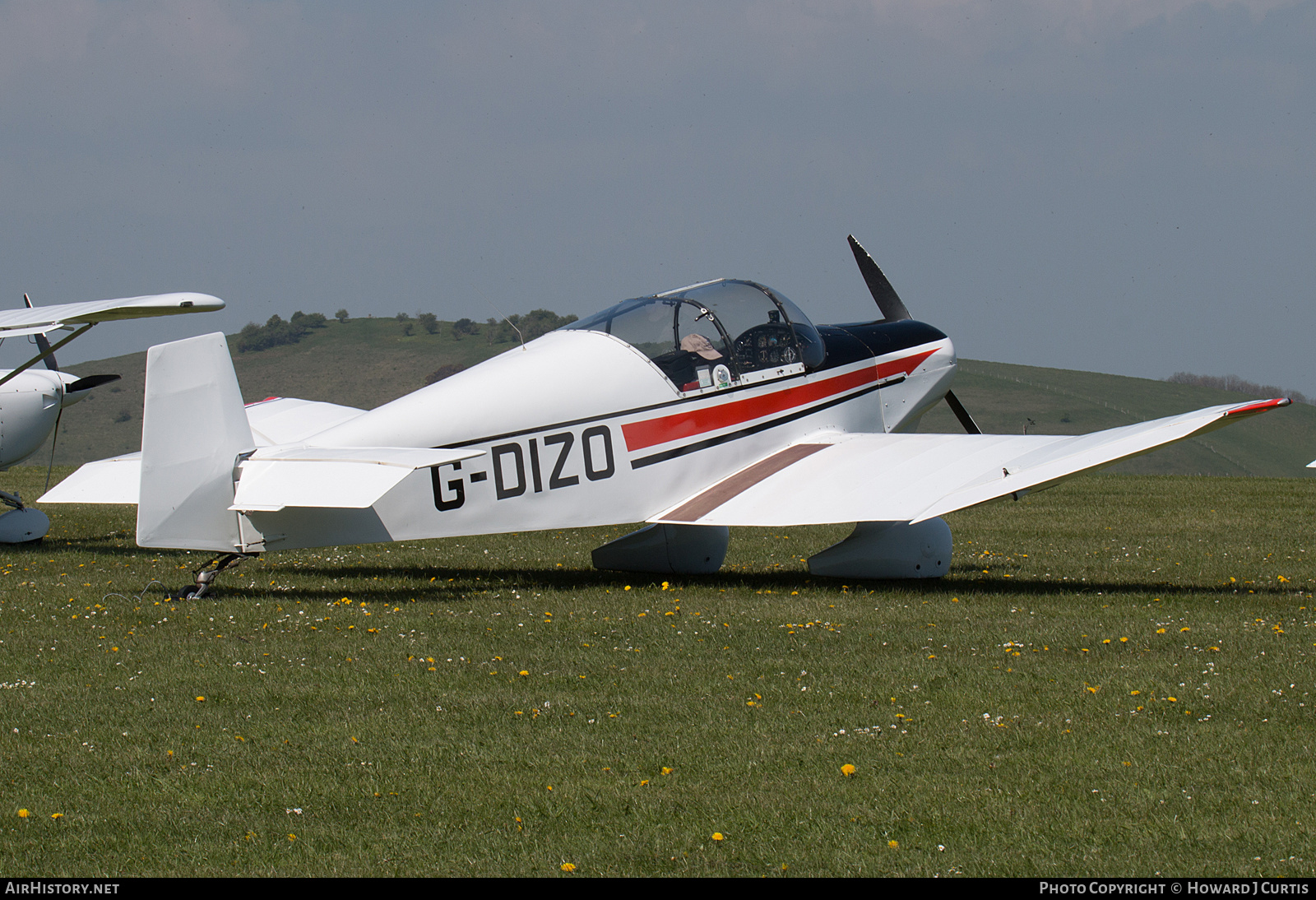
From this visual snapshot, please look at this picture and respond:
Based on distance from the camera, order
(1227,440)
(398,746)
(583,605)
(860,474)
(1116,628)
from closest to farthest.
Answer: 1. (398,746)
2. (1116,628)
3. (583,605)
4. (860,474)
5. (1227,440)

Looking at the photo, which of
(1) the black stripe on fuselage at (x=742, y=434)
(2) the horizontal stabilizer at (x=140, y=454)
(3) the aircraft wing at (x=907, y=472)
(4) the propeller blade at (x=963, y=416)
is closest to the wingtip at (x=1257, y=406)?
(3) the aircraft wing at (x=907, y=472)

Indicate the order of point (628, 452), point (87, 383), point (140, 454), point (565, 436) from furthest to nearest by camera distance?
point (87, 383)
point (140, 454)
point (628, 452)
point (565, 436)

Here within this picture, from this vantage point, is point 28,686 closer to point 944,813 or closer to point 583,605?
point 583,605

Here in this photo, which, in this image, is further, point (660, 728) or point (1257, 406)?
point (1257, 406)

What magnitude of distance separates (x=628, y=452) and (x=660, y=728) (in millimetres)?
4613

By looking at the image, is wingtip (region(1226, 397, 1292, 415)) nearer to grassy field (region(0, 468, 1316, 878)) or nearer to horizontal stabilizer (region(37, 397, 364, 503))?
grassy field (region(0, 468, 1316, 878))

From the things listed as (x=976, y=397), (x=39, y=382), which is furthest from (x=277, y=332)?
(x=39, y=382)

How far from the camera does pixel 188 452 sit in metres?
8.21

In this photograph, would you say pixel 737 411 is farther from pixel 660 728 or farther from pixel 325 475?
pixel 660 728

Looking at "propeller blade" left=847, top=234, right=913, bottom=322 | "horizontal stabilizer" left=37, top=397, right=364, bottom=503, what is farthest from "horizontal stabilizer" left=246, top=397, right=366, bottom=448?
"propeller blade" left=847, top=234, right=913, bottom=322

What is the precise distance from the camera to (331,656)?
22.7ft

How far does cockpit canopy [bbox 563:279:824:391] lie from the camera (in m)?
10.2

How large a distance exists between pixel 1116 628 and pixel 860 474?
2695mm

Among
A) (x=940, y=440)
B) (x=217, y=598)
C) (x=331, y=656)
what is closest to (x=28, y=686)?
(x=331, y=656)
